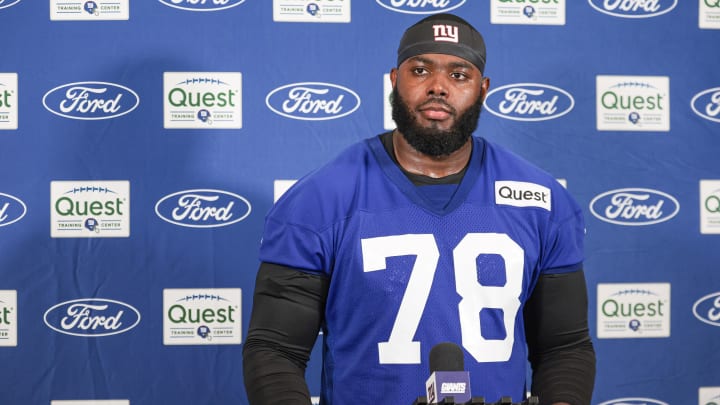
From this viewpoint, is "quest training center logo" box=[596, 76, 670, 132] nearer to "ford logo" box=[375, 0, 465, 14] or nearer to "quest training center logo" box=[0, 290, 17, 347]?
"ford logo" box=[375, 0, 465, 14]

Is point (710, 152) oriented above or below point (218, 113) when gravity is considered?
below

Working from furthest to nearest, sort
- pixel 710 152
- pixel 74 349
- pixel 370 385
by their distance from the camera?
1. pixel 710 152
2. pixel 74 349
3. pixel 370 385

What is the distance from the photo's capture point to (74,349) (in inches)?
88.8

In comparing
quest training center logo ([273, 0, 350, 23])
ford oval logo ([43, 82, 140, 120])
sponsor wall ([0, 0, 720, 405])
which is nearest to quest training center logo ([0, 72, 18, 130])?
sponsor wall ([0, 0, 720, 405])

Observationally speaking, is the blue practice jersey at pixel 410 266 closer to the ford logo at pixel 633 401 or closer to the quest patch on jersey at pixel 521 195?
the quest patch on jersey at pixel 521 195

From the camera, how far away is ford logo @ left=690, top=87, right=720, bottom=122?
242 cm

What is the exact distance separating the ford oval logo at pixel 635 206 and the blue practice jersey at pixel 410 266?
0.95m

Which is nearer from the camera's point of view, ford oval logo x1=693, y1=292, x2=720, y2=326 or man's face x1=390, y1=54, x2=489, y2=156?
man's face x1=390, y1=54, x2=489, y2=156

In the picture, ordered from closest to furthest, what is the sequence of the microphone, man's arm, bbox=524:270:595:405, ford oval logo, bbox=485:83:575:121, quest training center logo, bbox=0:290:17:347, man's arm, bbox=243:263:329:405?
1. the microphone
2. man's arm, bbox=243:263:329:405
3. man's arm, bbox=524:270:595:405
4. quest training center logo, bbox=0:290:17:347
5. ford oval logo, bbox=485:83:575:121

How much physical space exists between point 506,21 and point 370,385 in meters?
1.41

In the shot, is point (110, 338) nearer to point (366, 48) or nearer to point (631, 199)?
point (366, 48)

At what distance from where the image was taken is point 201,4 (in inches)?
90.6

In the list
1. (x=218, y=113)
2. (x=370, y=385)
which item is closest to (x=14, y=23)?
(x=218, y=113)

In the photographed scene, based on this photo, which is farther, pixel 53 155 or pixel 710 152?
pixel 710 152
